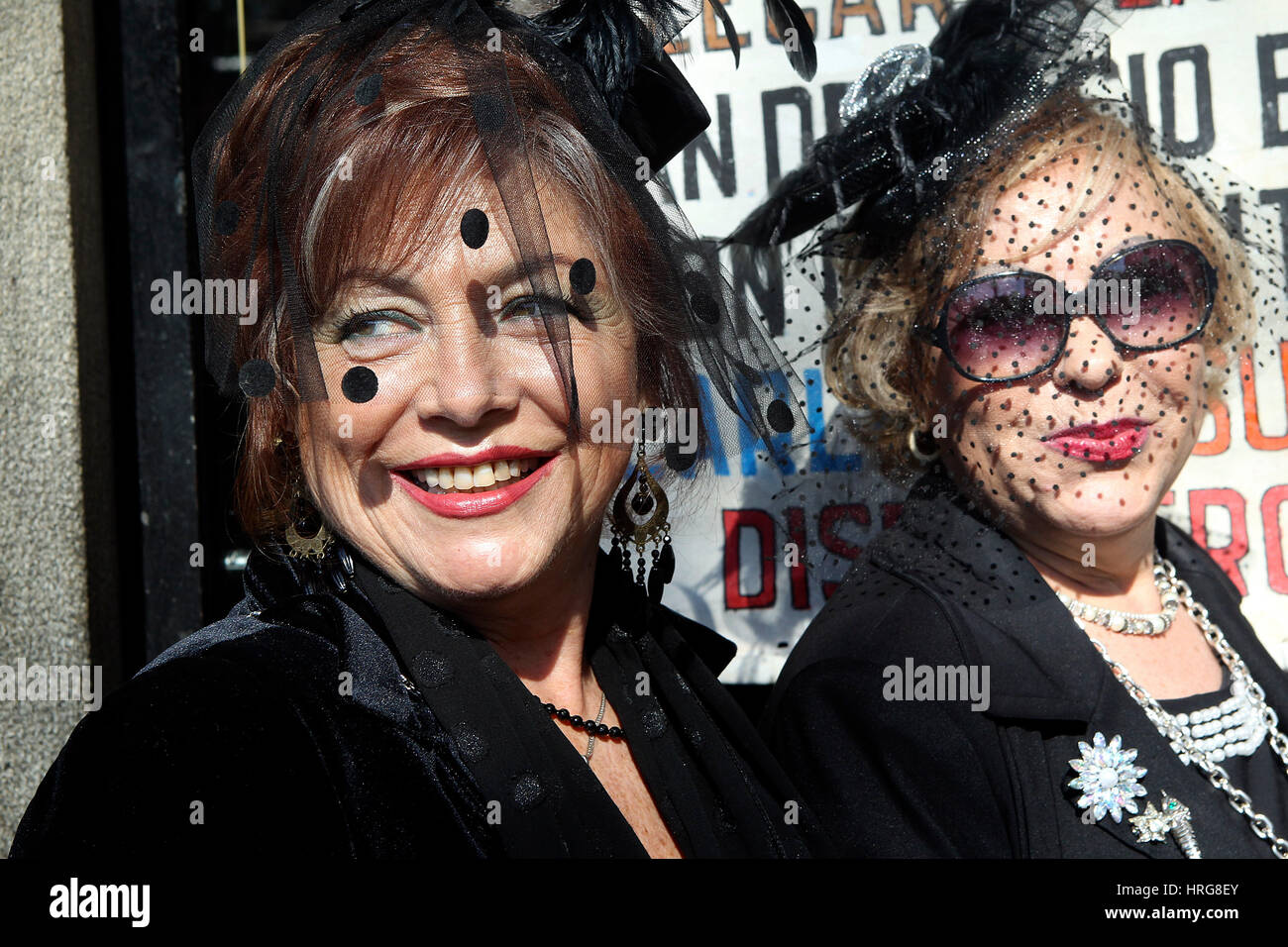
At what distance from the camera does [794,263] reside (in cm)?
224

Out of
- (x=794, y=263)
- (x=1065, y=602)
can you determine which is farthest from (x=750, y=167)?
(x=1065, y=602)

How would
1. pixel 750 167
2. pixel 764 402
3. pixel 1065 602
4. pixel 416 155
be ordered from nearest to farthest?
pixel 416 155, pixel 764 402, pixel 1065 602, pixel 750 167

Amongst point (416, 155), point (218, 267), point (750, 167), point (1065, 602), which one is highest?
point (750, 167)

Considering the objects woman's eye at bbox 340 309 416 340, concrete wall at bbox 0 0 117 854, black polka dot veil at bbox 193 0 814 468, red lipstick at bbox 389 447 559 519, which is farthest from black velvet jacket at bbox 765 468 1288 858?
concrete wall at bbox 0 0 117 854

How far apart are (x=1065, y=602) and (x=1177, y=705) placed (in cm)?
26

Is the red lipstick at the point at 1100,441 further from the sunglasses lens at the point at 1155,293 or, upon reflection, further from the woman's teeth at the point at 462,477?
the woman's teeth at the point at 462,477

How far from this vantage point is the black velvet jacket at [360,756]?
124 cm

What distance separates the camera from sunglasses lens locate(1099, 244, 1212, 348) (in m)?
1.85

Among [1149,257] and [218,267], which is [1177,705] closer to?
[1149,257]

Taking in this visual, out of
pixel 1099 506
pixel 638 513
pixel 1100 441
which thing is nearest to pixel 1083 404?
pixel 1100 441

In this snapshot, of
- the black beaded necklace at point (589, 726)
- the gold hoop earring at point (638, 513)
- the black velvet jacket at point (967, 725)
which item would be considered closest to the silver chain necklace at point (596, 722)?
the black beaded necklace at point (589, 726)

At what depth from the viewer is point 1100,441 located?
1.87m

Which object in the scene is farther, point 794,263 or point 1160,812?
point 794,263

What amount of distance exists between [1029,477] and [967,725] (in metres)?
0.45
